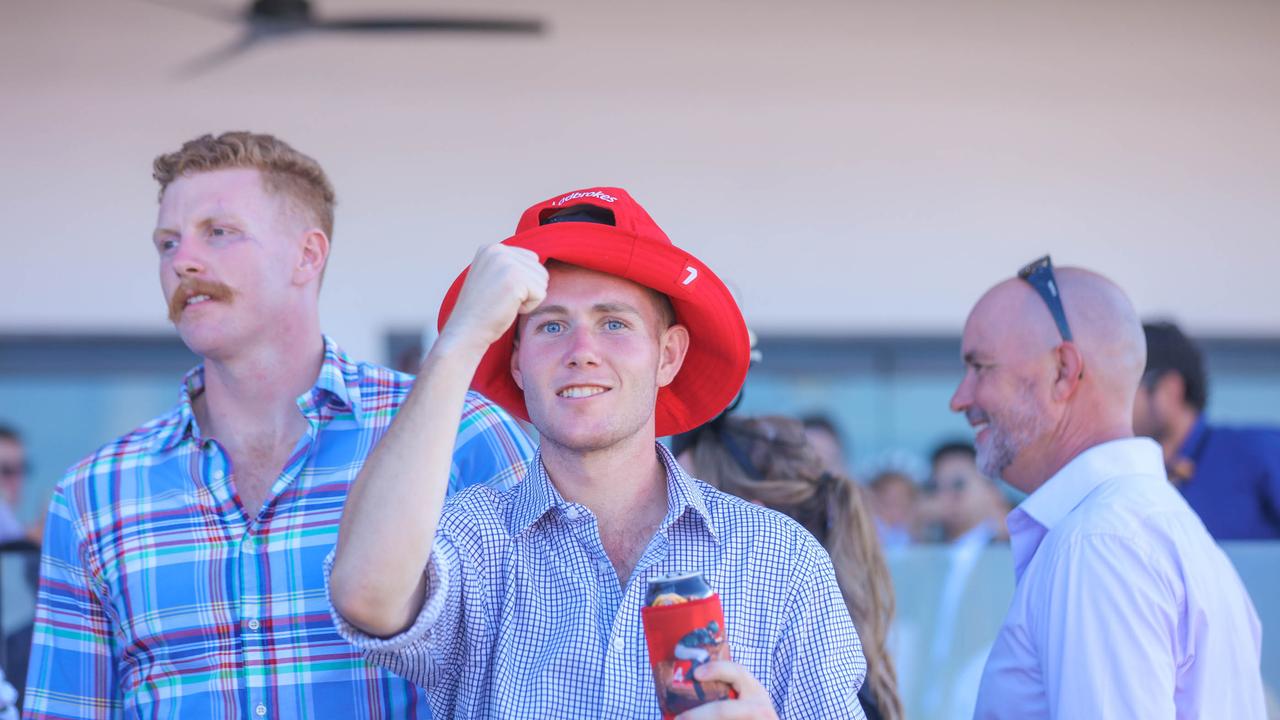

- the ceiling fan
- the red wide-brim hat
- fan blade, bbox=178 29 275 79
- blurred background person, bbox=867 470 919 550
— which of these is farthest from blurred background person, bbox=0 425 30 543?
the red wide-brim hat

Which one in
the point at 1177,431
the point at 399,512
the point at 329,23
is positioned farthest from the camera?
the point at 329,23

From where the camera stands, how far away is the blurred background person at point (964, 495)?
6828 millimetres

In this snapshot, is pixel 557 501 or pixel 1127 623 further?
pixel 1127 623

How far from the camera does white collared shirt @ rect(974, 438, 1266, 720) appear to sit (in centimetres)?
259

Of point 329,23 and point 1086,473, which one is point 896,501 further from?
point 1086,473

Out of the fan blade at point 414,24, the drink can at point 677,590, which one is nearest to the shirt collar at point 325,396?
the drink can at point 677,590

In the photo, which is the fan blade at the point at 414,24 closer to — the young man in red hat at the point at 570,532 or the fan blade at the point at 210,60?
the fan blade at the point at 210,60

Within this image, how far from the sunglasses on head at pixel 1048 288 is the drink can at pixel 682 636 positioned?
5.14 ft

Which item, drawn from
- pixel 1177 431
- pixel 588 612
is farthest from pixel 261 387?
pixel 1177 431

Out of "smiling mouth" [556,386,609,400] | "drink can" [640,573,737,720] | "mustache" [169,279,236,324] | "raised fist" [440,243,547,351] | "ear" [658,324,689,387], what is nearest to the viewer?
"drink can" [640,573,737,720]

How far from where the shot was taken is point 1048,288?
3184 millimetres

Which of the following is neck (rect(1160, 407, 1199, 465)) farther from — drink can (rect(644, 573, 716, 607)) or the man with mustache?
drink can (rect(644, 573, 716, 607))

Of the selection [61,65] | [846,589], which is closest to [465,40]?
[61,65]

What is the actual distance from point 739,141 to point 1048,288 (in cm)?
402
